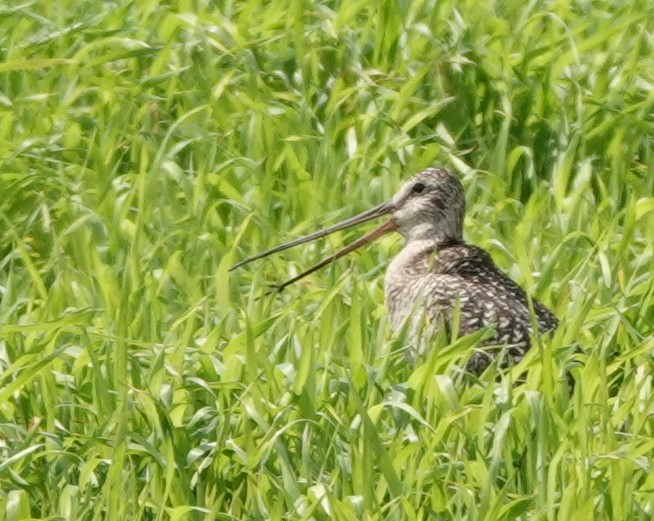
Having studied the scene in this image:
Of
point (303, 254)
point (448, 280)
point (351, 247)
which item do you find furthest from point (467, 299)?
point (303, 254)

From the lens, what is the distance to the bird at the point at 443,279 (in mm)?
5355

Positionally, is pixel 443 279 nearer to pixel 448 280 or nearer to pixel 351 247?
pixel 448 280

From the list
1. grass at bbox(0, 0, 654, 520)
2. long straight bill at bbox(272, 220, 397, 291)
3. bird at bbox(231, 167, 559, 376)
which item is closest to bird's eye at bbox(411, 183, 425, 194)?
bird at bbox(231, 167, 559, 376)

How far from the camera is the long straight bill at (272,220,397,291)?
19.6 ft

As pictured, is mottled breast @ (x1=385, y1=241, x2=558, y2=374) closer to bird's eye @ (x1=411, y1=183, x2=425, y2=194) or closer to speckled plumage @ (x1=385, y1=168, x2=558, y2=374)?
speckled plumage @ (x1=385, y1=168, x2=558, y2=374)

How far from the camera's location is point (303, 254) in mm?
6344

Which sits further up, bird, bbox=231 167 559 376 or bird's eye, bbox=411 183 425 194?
bird's eye, bbox=411 183 425 194

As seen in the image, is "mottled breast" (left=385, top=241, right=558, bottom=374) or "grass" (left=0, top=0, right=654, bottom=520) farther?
"mottled breast" (left=385, top=241, right=558, bottom=374)

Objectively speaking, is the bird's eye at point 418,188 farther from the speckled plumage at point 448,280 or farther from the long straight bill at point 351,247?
the long straight bill at point 351,247

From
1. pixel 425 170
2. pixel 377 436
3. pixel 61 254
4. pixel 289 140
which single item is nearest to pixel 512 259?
pixel 425 170

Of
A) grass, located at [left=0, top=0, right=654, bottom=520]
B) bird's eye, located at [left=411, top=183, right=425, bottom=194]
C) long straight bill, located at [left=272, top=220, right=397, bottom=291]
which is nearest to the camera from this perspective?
grass, located at [left=0, top=0, right=654, bottom=520]

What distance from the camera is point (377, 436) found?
4.47 metres

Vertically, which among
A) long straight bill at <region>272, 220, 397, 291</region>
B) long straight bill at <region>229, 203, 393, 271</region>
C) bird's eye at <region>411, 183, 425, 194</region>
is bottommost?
long straight bill at <region>272, 220, 397, 291</region>

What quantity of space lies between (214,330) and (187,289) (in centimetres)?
54
